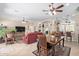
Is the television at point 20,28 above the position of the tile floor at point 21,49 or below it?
above

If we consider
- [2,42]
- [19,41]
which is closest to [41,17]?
[19,41]

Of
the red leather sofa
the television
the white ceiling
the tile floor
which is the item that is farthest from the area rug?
the white ceiling

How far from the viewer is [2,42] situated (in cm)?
323

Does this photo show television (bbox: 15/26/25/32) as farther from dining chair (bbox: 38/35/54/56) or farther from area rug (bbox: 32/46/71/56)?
area rug (bbox: 32/46/71/56)

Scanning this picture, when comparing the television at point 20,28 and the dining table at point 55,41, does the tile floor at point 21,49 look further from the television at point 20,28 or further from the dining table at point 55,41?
the television at point 20,28

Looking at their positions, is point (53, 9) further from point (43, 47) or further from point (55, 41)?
point (43, 47)

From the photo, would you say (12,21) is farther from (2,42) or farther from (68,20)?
(68,20)

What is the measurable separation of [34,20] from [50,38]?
487 millimetres

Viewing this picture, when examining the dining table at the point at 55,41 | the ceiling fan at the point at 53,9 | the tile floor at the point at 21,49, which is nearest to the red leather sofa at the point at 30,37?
the tile floor at the point at 21,49

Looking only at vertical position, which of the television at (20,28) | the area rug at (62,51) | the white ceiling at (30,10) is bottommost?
the area rug at (62,51)

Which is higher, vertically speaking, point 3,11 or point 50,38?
point 3,11

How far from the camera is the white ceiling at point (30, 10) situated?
3197mm

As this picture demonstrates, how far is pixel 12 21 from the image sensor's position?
3.19m

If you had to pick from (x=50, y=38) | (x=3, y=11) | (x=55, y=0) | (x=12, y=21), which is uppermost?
(x=55, y=0)
